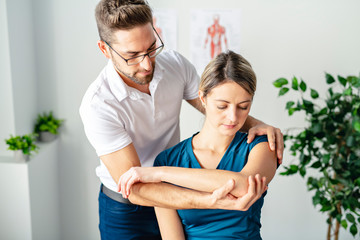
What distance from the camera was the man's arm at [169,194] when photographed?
123 centimetres

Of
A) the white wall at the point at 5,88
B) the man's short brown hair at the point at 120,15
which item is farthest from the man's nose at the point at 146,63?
the white wall at the point at 5,88

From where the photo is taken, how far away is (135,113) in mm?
1669

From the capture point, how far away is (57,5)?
276cm

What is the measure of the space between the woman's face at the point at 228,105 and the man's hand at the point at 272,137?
3.8 inches

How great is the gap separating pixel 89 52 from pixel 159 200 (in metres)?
1.81

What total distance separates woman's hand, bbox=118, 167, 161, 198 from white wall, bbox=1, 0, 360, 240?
1.59m

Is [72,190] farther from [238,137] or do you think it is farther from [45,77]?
[238,137]

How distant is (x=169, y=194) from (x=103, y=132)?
0.41 metres

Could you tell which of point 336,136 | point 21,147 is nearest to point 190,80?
point 336,136

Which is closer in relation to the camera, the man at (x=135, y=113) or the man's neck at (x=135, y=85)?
the man at (x=135, y=113)

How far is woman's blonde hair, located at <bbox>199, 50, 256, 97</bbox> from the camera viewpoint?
4.52ft

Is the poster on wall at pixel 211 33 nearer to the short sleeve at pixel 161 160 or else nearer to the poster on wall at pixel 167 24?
the poster on wall at pixel 167 24

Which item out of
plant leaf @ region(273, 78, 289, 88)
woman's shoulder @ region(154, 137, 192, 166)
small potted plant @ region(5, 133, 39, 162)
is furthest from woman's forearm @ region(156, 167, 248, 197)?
small potted plant @ region(5, 133, 39, 162)

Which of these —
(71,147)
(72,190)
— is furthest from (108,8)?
(72,190)
